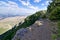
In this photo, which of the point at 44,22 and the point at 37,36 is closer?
the point at 37,36

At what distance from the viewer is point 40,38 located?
22.6m

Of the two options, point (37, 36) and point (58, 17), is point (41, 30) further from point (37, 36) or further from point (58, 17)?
point (58, 17)

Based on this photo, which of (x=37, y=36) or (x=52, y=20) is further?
(x=52, y=20)

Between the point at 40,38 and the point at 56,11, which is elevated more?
the point at 56,11

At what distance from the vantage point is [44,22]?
25469 mm

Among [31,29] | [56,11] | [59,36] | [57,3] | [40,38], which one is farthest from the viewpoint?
[57,3]

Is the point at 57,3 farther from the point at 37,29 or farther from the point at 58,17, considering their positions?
the point at 37,29

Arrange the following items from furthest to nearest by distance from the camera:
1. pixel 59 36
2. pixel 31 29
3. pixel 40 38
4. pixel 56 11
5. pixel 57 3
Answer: pixel 57 3 → pixel 56 11 → pixel 31 29 → pixel 40 38 → pixel 59 36

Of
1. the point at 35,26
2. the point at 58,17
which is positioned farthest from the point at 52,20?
the point at 35,26

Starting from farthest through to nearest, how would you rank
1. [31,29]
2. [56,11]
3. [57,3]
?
[57,3] → [56,11] → [31,29]

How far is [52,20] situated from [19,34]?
455 centimetres

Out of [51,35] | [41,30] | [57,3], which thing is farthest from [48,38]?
[57,3]

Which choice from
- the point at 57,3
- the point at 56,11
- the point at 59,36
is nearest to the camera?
the point at 59,36

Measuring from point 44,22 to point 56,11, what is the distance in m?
2.17
